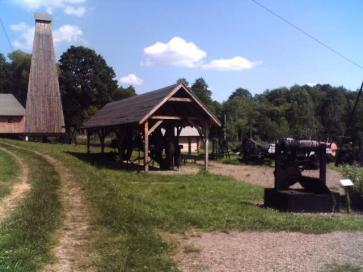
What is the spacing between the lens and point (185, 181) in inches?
733

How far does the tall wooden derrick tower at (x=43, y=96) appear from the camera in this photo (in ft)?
181

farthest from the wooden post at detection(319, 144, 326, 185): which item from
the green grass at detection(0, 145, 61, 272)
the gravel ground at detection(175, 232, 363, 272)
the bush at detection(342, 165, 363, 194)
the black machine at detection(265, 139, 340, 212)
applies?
the green grass at detection(0, 145, 61, 272)

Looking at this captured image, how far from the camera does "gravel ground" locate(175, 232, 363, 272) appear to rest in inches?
264

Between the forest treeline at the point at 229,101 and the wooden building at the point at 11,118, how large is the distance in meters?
6.11

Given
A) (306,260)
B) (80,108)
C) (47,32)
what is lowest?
(306,260)

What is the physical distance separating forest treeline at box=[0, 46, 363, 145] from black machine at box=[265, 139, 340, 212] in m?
24.0

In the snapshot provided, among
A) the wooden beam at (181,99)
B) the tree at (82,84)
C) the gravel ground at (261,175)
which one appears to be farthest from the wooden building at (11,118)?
the wooden beam at (181,99)

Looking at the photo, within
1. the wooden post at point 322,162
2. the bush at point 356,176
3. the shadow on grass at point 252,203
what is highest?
the wooden post at point 322,162

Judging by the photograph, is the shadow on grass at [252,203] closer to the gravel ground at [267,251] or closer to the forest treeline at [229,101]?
the gravel ground at [267,251]

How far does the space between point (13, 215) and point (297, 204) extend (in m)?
6.14

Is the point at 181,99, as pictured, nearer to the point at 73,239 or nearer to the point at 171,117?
the point at 171,117

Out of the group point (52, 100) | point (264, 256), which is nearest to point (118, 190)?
point (264, 256)

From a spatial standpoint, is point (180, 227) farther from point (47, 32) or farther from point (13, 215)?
point (47, 32)

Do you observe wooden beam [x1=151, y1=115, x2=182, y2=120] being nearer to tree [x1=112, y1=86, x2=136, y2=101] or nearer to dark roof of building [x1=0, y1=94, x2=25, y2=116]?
dark roof of building [x1=0, y1=94, x2=25, y2=116]
